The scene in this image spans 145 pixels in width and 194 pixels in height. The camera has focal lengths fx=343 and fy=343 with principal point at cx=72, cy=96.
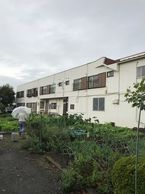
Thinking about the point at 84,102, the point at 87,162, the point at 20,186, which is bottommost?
the point at 20,186

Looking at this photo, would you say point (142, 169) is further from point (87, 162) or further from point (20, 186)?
point (20, 186)

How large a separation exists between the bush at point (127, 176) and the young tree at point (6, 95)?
6868cm

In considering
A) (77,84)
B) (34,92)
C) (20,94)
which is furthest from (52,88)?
(20,94)

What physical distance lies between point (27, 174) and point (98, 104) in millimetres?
27005

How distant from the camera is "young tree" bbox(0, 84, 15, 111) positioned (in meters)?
74.4

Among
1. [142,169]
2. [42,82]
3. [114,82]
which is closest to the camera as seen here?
[142,169]

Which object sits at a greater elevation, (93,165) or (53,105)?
(53,105)

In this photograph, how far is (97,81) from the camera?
37875 millimetres

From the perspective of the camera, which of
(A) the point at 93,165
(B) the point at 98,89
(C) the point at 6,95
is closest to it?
(A) the point at 93,165

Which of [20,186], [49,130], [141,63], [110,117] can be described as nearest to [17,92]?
[110,117]

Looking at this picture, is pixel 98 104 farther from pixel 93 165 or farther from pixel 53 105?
pixel 93 165

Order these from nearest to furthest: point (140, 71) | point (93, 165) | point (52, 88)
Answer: point (93, 165), point (140, 71), point (52, 88)

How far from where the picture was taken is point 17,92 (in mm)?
81938

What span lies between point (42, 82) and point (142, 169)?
56.1m
